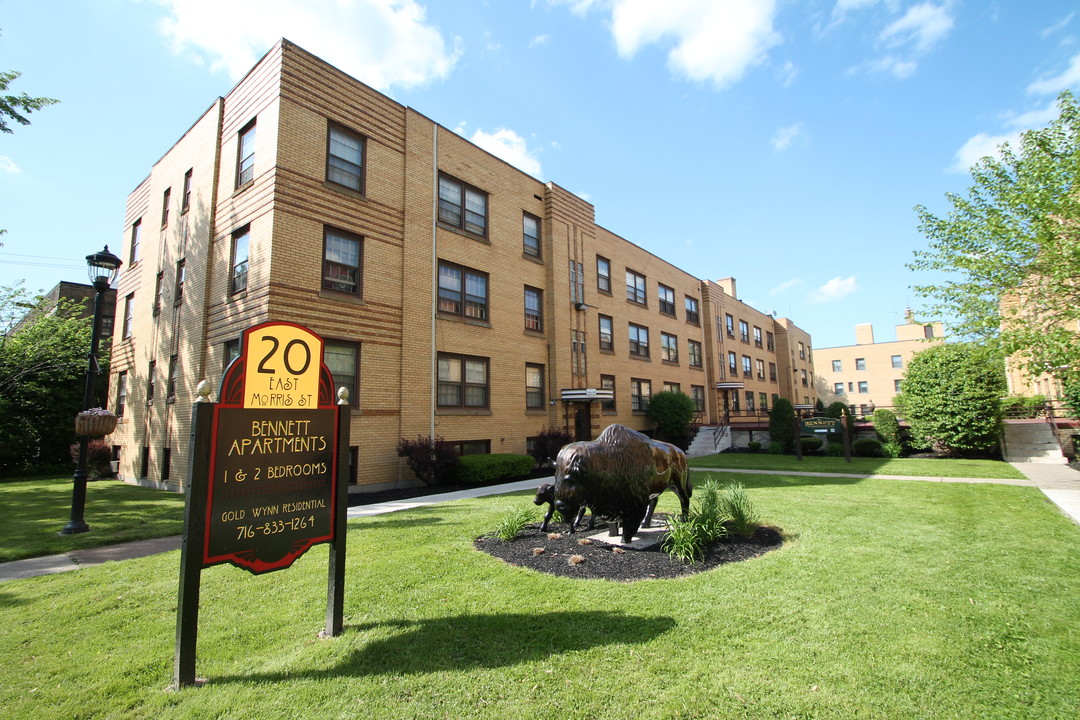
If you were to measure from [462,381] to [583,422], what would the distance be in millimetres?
6965

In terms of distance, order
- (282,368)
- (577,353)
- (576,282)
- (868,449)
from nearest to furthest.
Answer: (282,368)
(868,449)
(577,353)
(576,282)

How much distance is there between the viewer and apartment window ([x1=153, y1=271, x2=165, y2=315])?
59.6 feet

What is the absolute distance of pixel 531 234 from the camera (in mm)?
21188

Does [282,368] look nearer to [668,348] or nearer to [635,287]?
[635,287]

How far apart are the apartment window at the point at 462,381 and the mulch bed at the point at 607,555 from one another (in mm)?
9451

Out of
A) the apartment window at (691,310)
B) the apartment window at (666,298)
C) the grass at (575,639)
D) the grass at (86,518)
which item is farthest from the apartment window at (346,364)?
the apartment window at (691,310)

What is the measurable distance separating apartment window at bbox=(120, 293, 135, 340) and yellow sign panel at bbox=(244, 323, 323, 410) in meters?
21.3

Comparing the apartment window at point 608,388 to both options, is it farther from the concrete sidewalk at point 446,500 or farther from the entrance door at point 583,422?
the concrete sidewalk at point 446,500

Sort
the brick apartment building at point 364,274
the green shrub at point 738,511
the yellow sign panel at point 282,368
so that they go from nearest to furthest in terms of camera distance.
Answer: the yellow sign panel at point 282,368 < the green shrub at point 738,511 < the brick apartment building at point 364,274

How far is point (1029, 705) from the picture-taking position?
3004 millimetres

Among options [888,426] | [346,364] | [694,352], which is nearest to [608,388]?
[694,352]

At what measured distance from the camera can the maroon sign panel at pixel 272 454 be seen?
3.71 meters

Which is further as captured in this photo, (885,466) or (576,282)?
(576,282)

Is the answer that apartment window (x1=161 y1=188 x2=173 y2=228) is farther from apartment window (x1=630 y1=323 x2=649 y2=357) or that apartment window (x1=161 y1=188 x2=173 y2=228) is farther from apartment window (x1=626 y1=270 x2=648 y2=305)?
apartment window (x1=630 y1=323 x2=649 y2=357)
